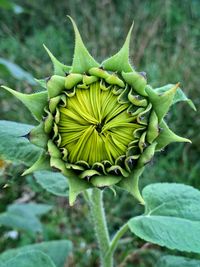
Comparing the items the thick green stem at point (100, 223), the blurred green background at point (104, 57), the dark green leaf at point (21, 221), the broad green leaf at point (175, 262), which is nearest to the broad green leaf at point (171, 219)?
the thick green stem at point (100, 223)

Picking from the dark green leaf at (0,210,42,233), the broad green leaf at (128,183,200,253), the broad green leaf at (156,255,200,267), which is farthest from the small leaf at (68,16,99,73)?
the dark green leaf at (0,210,42,233)

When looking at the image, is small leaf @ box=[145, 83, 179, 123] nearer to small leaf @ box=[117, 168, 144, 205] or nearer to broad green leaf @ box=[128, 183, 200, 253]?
small leaf @ box=[117, 168, 144, 205]

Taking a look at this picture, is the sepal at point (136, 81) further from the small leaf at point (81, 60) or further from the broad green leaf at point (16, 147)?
the broad green leaf at point (16, 147)

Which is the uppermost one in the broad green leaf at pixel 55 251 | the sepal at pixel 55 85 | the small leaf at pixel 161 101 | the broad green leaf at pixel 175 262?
the sepal at pixel 55 85

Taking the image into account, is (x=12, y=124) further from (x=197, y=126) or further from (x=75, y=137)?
(x=197, y=126)

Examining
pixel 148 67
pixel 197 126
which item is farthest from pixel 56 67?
pixel 148 67

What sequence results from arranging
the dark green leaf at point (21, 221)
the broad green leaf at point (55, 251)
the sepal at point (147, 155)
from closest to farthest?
1. the sepal at point (147, 155)
2. the broad green leaf at point (55, 251)
3. the dark green leaf at point (21, 221)

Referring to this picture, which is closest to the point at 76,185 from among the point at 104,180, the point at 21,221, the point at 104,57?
the point at 104,180
